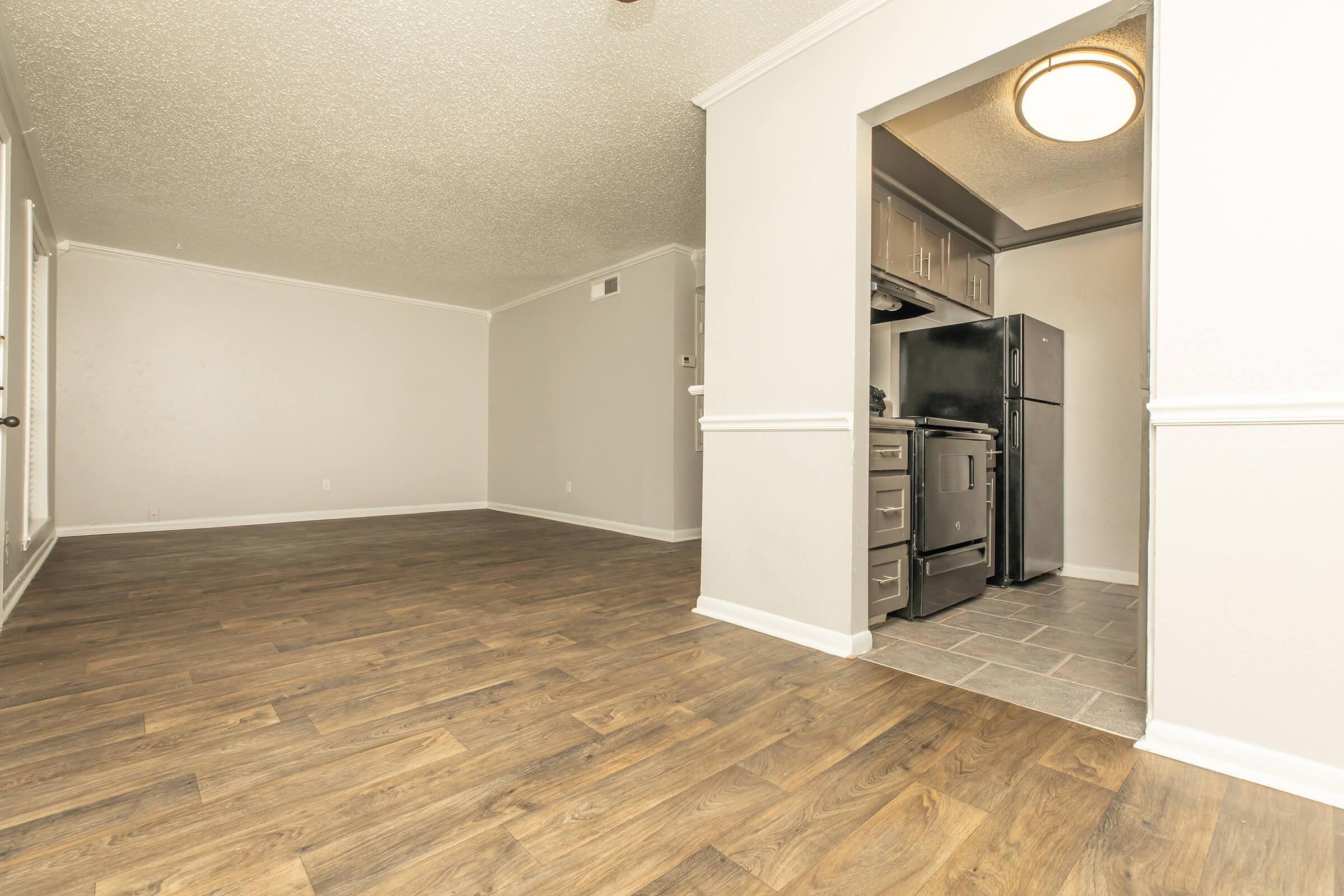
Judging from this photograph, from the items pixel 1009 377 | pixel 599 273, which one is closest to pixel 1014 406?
pixel 1009 377

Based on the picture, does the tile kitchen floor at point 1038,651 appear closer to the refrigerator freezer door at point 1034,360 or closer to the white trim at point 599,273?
the refrigerator freezer door at point 1034,360

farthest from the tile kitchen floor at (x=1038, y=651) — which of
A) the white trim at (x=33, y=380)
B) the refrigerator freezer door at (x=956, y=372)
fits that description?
the white trim at (x=33, y=380)

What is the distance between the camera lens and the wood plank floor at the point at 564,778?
1158 millimetres

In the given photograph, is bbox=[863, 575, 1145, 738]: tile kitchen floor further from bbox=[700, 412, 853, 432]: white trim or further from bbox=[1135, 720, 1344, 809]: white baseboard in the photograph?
bbox=[700, 412, 853, 432]: white trim

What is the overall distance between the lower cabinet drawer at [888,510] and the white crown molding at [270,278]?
6.13 metres

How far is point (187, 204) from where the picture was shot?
447 centimetres

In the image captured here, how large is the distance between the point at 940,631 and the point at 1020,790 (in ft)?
4.36

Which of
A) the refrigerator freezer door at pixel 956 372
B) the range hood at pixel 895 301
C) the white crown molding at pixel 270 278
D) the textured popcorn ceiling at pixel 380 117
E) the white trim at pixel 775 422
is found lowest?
the white trim at pixel 775 422

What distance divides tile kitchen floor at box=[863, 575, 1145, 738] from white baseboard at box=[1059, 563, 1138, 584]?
1.03 ft

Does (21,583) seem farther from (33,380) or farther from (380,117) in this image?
(380,117)

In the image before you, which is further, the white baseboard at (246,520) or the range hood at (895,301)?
the white baseboard at (246,520)

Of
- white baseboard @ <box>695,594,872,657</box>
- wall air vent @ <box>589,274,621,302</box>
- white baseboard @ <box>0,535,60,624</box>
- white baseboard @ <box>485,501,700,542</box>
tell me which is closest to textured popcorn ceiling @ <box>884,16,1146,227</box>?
white baseboard @ <box>695,594,872,657</box>

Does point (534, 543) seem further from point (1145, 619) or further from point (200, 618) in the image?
point (1145, 619)

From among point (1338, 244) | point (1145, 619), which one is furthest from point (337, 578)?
point (1338, 244)
